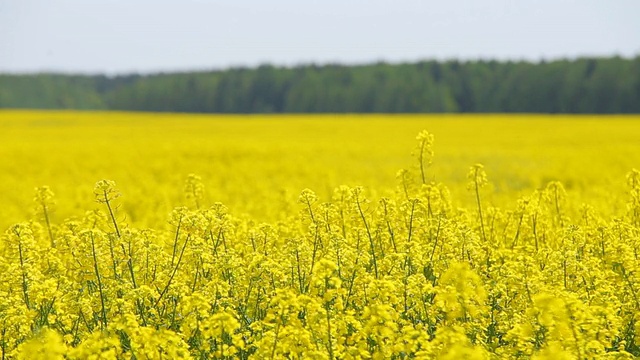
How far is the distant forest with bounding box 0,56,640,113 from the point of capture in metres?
73.2

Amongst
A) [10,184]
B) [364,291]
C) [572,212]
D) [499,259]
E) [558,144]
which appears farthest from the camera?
[558,144]

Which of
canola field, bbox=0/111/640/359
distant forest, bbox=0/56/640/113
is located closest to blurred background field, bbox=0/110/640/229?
canola field, bbox=0/111/640/359

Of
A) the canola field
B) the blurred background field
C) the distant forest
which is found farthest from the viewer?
the distant forest

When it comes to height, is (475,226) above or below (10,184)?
above

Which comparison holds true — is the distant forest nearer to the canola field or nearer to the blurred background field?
the blurred background field

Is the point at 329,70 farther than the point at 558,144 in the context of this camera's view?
Yes

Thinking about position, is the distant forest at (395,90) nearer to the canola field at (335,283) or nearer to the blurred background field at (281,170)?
the blurred background field at (281,170)

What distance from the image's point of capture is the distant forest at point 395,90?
73.2 m

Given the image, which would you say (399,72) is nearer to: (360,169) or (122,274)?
(360,169)

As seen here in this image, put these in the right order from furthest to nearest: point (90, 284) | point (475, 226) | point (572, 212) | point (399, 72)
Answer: point (399, 72)
point (572, 212)
point (475, 226)
point (90, 284)

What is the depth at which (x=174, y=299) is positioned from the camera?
473cm

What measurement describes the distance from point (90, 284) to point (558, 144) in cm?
2347

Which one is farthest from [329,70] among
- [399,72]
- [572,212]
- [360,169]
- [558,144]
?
[572,212]

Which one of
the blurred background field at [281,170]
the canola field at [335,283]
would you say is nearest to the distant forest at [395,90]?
the blurred background field at [281,170]
